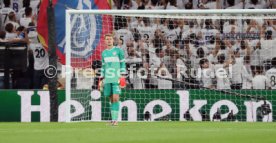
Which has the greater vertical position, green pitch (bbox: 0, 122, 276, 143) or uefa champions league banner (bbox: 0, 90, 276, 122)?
green pitch (bbox: 0, 122, 276, 143)

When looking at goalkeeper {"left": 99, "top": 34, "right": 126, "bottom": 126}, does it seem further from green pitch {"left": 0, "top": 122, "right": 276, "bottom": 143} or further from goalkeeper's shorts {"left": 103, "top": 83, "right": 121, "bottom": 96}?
green pitch {"left": 0, "top": 122, "right": 276, "bottom": 143}

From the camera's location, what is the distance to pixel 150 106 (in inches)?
867

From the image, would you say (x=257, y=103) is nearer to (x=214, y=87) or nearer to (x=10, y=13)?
(x=214, y=87)

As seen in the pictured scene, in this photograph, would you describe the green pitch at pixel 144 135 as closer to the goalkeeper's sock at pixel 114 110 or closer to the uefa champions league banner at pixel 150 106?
the goalkeeper's sock at pixel 114 110

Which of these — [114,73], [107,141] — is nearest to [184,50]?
[114,73]

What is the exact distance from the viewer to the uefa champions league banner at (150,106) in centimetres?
2175

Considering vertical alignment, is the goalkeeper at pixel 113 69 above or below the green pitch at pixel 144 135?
above

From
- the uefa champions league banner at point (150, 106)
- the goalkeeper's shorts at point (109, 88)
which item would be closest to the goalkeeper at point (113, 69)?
the goalkeeper's shorts at point (109, 88)

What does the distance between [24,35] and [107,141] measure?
11.4 meters

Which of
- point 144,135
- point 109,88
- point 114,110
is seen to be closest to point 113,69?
point 109,88

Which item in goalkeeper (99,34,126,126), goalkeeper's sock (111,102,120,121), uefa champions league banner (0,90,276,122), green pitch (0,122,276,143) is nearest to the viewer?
green pitch (0,122,276,143)

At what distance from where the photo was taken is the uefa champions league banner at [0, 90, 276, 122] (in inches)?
856

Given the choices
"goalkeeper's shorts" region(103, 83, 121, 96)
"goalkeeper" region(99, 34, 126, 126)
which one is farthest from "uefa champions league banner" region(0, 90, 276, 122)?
"goalkeeper" region(99, 34, 126, 126)

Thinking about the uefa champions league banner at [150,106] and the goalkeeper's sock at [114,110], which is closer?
the goalkeeper's sock at [114,110]
